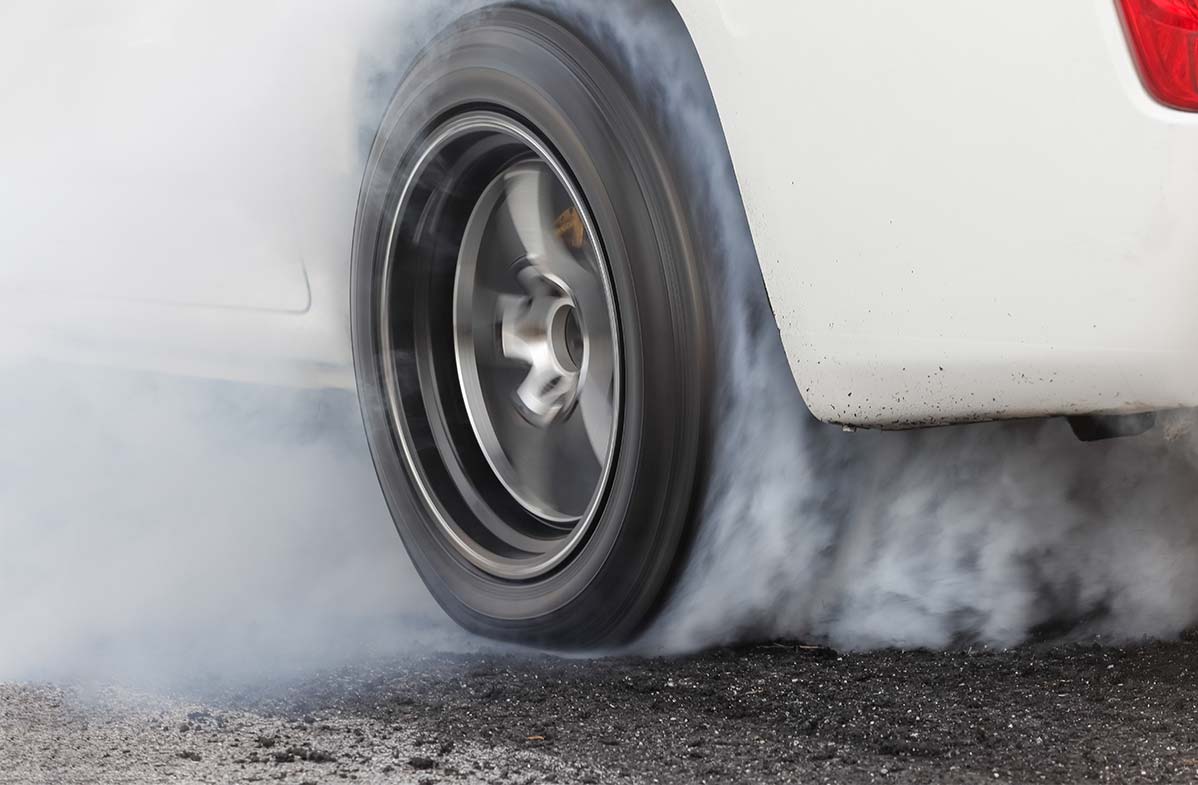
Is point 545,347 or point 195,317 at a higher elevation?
point 195,317

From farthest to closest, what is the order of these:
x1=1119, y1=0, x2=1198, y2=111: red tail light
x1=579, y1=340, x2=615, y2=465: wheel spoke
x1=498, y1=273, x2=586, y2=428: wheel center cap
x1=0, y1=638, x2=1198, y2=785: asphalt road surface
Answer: x1=498, y1=273, x2=586, y2=428: wheel center cap → x1=579, y1=340, x2=615, y2=465: wheel spoke → x1=0, y1=638, x2=1198, y2=785: asphalt road surface → x1=1119, y1=0, x2=1198, y2=111: red tail light

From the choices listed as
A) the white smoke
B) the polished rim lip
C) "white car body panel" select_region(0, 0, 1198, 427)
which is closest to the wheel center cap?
the polished rim lip

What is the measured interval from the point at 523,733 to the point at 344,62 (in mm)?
1318

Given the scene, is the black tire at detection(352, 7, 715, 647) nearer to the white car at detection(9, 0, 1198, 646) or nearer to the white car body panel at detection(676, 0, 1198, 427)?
the white car at detection(9, 0, 1198, 646)

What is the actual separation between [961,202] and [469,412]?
1179 mm

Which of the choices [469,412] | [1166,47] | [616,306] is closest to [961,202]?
[1166,47]

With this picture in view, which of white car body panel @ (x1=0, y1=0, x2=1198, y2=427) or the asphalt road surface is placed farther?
the asphalt road surface

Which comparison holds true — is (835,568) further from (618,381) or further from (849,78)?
(849,78)

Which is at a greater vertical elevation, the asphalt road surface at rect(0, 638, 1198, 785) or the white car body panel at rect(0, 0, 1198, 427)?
the white car body panel at rect(0, 0, 1198, 427)

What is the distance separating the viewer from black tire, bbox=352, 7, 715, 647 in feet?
6.15

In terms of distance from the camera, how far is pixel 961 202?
1.51 meters

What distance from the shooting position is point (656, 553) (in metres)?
1.93

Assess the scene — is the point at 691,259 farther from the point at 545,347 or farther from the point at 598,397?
the point at 545,347

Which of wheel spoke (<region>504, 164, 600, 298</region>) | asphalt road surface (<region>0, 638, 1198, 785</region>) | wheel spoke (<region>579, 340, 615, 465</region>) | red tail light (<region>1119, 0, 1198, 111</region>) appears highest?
wheel spoke (<region>504, 164, 600, 298</region>)
